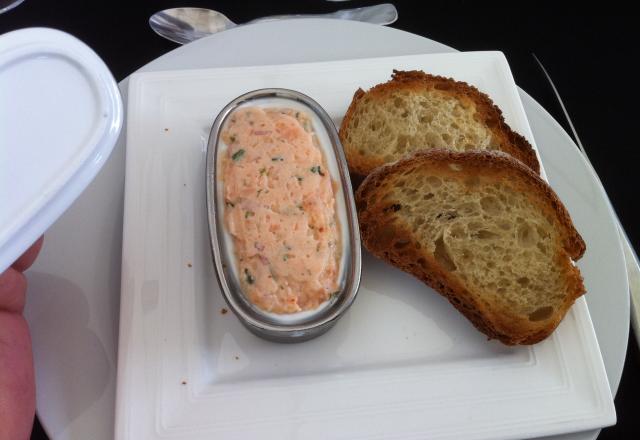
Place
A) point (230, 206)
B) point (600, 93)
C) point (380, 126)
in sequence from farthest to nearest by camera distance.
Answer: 1. point (600, 93)
2. point (380, 126)
3. point (230, 206)

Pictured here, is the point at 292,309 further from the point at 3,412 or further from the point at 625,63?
the point at 625,63

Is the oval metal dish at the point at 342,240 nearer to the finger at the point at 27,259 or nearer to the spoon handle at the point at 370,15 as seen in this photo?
the finger at the point at 27,259

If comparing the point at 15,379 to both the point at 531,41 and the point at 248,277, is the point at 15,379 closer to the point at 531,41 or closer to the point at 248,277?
the point at 248,277

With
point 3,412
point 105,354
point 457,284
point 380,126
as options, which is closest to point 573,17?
point 380,126

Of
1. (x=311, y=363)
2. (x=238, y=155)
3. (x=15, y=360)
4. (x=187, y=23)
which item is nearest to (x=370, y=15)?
(x=187, y=23)

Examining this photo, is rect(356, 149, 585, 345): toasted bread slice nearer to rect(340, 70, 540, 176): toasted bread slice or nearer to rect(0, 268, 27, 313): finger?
rect(340, 70, 540, 176): toasted bread slice

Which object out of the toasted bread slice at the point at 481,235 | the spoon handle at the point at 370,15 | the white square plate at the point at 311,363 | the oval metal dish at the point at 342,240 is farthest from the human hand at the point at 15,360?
the spoon handle at the point at 370,15
